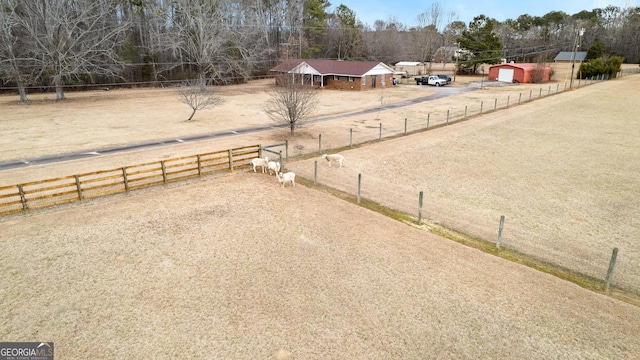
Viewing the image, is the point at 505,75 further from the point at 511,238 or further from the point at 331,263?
the point at 331,263

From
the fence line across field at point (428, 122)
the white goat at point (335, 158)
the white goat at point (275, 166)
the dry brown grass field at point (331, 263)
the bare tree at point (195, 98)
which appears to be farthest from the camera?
the bare tree at point (195, 98)

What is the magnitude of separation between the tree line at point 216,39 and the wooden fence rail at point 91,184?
32600 mm

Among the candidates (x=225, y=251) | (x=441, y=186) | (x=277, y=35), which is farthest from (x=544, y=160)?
(x=277, y=35)

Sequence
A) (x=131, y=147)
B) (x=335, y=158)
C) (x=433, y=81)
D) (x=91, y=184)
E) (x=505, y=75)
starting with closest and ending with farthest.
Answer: (x=91, y=184)
(x=335, y=158)
(x=131, y=147)
(x=433, y=81)
(x=505, y=75)

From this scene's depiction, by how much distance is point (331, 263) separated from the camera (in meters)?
10.5

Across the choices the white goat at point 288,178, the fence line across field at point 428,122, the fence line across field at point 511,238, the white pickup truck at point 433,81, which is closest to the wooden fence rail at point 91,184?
the white goat at point 288,178

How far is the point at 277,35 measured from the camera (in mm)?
84062

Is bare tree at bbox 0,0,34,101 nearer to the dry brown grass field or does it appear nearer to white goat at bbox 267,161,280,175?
the dry brown grass field

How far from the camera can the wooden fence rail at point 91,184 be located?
1389 cm

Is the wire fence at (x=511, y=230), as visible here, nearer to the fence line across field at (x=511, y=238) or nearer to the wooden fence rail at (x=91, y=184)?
the fence line across field at (x=511, y=238)

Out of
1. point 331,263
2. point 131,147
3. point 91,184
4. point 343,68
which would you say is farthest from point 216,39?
point 331,263

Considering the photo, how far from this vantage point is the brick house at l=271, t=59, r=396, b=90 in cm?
5391

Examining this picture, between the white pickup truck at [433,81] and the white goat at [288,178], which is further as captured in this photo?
the white pickup truck at [433,81]

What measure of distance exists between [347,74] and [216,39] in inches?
748
